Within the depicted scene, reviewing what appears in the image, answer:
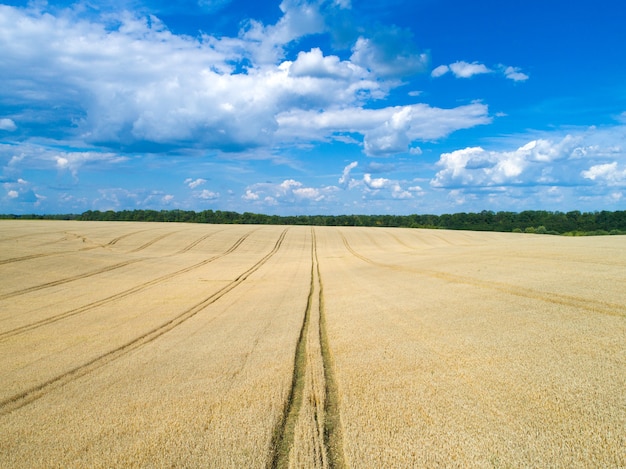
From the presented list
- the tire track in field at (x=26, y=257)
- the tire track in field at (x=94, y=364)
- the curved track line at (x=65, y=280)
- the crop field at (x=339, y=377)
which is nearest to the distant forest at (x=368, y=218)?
the tire track in field at (x=26, y=257)

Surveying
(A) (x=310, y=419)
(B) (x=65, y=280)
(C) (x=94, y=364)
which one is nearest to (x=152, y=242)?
(B) (x=65, y=280)

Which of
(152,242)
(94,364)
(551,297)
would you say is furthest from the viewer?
(152,242)

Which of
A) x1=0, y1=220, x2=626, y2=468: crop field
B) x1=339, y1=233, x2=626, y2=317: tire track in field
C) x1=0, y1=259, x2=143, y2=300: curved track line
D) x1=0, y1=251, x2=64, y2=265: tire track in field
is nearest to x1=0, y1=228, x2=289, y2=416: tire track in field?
x1=0, y1=220, x2=626, y2=468: crop field

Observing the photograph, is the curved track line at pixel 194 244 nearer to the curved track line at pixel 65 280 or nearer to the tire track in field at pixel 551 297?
the curved track line at pixel 65 280

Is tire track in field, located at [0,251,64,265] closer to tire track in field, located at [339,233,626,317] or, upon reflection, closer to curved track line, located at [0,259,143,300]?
curved track line, located at [0,259,143,300]

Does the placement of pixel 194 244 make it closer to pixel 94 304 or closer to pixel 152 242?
pixel 152 242

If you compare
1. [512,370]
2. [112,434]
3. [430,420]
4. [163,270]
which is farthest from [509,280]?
[163,270]
